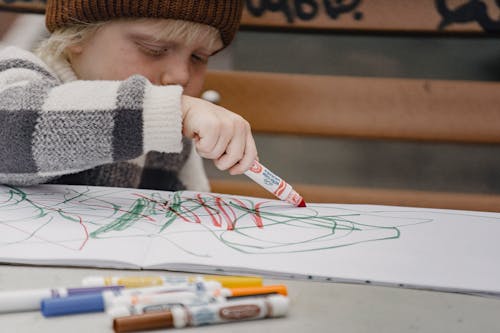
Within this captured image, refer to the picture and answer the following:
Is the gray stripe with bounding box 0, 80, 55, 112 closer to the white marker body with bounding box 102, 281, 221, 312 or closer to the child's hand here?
the child's hand

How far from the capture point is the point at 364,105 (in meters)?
0.82

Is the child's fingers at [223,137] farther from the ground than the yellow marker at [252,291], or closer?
farther from the ground

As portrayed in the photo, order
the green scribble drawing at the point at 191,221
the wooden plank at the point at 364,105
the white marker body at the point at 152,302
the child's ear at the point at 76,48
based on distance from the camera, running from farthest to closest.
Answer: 1. the wooden plank at the point at 364,105
2. the child's ear at the point at 76,48
3. the green scribble drawing at the point at 191,221
4. the white marker body at the point at 152,302

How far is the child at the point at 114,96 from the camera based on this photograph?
41 cm

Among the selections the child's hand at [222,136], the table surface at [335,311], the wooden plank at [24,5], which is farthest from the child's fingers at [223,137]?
the wooden plank at [24,5]

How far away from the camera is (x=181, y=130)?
417mm

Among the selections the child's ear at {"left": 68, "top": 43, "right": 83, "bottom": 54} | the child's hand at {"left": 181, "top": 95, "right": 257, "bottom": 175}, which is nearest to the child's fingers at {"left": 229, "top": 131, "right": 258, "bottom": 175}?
the child's hand at {"left": 181, "top": 95, "right": 257, "bottom": 175}

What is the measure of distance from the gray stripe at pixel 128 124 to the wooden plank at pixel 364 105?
44cm

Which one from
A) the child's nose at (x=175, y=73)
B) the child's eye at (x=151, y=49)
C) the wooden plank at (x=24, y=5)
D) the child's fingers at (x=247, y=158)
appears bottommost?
the child's fingers at (x=247, y=158)

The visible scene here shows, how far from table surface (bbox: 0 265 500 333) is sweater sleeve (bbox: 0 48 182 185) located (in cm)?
12

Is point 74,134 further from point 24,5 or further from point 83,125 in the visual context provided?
point 24,5

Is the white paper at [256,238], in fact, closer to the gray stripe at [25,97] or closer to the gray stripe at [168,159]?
the gray stripe at [25,97]

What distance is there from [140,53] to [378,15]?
42 cm

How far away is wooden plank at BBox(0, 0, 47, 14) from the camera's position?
2.82ft
